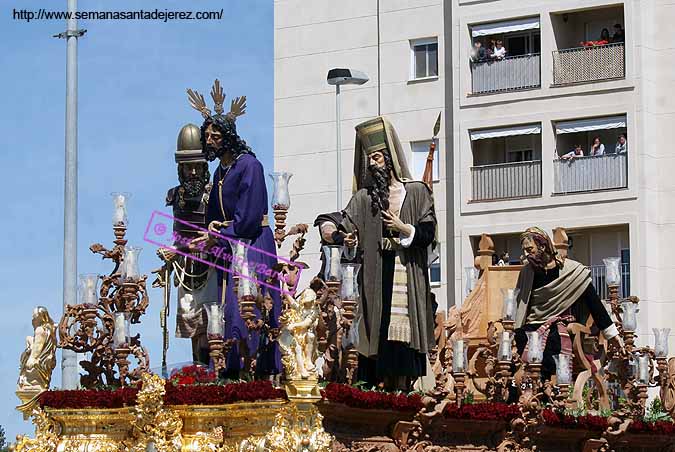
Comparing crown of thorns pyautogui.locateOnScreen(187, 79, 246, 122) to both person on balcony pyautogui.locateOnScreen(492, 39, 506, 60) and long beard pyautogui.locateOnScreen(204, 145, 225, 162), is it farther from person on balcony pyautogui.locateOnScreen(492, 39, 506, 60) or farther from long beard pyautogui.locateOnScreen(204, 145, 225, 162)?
person on balcony pyautogui.locateOnScreen(492, 39, 506, 60)

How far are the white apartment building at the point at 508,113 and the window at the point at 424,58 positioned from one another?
31 mm

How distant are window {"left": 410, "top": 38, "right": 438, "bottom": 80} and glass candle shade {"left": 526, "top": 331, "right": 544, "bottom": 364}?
21.4 m

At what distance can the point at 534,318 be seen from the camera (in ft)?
79.5

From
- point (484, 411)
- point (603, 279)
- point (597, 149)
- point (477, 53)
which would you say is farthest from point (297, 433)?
point (477, 53)

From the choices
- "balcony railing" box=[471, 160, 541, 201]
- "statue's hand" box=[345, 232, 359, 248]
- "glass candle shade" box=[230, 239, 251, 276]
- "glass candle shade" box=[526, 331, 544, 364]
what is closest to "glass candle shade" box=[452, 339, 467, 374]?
"glass candle shade" box=[526, 331, 544, 364]

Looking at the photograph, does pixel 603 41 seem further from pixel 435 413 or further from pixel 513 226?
pixel 435 413

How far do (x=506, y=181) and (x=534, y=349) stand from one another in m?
19.7

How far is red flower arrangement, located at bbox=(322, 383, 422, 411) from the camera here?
19.8m

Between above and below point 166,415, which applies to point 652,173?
above

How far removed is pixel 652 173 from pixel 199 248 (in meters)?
21.0

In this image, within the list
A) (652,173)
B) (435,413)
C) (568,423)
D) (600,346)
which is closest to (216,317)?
(435,413)

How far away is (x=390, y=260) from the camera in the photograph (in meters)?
22.0

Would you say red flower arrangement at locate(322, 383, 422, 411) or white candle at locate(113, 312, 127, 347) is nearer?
red flower arrangement at locate(322, 383, 422, 411)

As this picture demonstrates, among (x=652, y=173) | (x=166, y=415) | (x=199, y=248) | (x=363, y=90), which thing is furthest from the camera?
(x=363, y=90)
